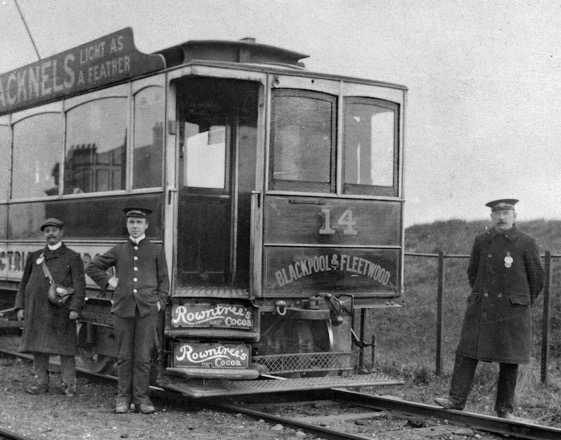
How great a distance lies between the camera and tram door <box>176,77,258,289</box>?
27.6ft

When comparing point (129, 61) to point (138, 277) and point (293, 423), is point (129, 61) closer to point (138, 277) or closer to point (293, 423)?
point (138, 277)

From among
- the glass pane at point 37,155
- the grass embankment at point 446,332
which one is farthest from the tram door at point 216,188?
the grass embankment at point 446,332

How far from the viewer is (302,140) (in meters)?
8.10

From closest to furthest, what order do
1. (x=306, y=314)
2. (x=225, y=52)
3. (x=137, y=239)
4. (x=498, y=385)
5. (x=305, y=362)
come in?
(x=498, y=385)
(x=137, y=239)
(x=306, y=314)
(x=305, y=362)
(x=225, y=52)

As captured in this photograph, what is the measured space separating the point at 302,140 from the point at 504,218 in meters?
2.01

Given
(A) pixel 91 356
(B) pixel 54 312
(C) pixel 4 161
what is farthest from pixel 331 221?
(C) pixel 4 161

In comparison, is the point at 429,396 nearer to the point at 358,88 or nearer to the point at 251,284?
the point at 251,284

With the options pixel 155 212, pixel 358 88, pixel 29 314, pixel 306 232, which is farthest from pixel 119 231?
pixel 358 88

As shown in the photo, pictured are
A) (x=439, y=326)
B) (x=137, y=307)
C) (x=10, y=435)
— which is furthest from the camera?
(x=439, y=326)

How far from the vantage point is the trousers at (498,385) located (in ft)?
22.9

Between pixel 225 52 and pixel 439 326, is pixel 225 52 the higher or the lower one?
the higher one

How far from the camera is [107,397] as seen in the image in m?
8.22

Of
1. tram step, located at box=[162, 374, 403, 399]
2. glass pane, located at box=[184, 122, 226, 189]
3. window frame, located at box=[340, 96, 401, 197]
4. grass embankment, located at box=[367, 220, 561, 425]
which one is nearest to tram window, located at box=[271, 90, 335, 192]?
window frame, located at box=[340, 96, 401, 197]

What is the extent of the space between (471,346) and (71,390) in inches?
146
